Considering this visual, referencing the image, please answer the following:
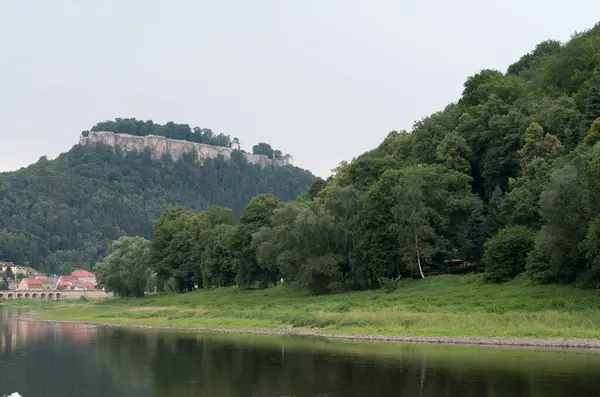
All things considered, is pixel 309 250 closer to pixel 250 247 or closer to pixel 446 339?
pixel 250 247

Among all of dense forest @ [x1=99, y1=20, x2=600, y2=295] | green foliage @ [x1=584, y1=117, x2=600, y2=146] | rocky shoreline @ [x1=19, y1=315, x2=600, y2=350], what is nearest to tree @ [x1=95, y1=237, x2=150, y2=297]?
dense forest @ [x1=99, y1=20, x2=600, y2=295]

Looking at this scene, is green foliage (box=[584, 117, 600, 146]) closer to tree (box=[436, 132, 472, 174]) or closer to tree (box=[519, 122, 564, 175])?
tree (box=[519, 122, 564, 175])

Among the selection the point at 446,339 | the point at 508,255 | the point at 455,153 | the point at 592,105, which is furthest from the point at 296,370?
the point at 455,153

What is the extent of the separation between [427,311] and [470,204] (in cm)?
2207

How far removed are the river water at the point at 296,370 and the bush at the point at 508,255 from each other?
18.0m

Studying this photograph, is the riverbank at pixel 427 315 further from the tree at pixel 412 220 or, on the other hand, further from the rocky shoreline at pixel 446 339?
the tree at pixel 412 220

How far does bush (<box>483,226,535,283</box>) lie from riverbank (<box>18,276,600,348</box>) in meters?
1.70

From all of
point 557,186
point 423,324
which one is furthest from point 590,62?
point 423,324

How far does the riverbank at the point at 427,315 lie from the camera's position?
4884cm

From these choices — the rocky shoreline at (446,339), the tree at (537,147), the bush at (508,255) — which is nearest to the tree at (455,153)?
the tree at (537,147)

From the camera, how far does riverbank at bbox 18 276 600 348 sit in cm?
→ 4884

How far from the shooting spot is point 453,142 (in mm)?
90125

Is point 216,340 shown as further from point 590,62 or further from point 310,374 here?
point 590,62

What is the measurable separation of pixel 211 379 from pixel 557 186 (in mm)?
30470
